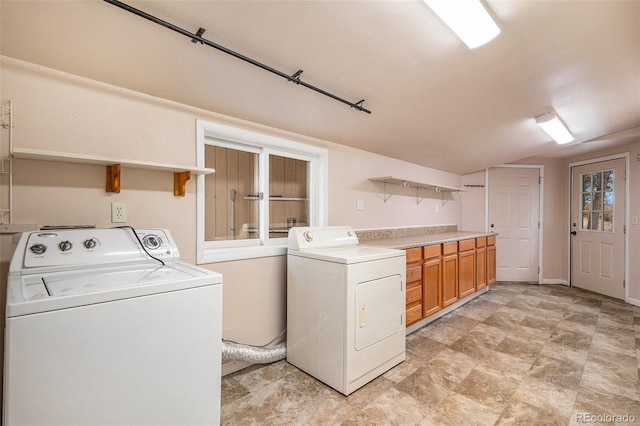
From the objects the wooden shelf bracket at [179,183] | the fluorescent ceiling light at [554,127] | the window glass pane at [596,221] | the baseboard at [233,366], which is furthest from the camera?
the window glass pane at [596,221]

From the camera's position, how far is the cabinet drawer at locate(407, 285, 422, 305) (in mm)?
2762

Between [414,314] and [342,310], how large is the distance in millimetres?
1175

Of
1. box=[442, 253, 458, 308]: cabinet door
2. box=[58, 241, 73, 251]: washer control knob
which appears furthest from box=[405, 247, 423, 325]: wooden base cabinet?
box=[58, 241, 73, 251]: washer control knob

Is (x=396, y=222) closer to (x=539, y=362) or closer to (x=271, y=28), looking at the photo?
(x=539, y=362)

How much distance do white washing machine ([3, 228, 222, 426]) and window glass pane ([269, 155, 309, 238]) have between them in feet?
4.18

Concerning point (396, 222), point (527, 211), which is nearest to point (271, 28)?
point (396, 222)

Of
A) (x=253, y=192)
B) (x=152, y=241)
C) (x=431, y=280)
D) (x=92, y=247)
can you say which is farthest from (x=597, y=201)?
(x=92, y=247)

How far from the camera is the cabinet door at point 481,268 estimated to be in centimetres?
394

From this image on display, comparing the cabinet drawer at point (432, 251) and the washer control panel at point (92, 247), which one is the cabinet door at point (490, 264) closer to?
the cabinet drawer at point (432, 251)

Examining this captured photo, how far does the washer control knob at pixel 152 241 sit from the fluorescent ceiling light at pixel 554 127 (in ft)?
11.4

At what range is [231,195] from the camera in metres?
2.42

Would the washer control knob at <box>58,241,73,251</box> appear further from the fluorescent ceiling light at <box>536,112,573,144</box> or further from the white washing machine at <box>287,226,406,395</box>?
the fluorescent ceiling light at <box>536,112,573,144</box>

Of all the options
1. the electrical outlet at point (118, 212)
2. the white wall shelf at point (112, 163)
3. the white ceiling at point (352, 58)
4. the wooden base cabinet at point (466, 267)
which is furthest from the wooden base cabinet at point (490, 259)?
the electrical outlet at point (118, 212)

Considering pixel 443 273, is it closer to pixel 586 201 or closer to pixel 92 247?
pixel 92 247
